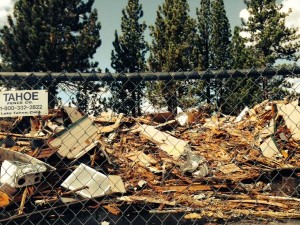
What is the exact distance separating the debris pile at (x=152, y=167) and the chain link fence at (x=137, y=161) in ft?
0.06

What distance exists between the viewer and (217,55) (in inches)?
1217

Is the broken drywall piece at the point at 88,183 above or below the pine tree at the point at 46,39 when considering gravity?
below

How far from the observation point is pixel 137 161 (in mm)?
6246

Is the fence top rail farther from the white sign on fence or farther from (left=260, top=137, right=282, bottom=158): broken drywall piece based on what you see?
(left=260, top=137, right=282, bottom=158): broken drywall piece

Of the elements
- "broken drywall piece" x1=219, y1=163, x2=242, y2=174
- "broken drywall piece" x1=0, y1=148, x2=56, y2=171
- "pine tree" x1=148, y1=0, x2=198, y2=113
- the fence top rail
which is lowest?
"broken drywall piece" x1=219, y1=163, x2=242, y2=174

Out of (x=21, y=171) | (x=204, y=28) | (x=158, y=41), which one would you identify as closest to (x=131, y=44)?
(x=158, y=41)

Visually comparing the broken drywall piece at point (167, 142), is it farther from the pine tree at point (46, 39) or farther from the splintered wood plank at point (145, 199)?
the pine tree at point (46, 39)

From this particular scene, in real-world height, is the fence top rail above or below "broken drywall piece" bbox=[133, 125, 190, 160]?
above

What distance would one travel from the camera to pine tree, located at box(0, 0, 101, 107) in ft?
67.2

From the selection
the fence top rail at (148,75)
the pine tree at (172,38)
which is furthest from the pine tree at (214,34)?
the fence top rail at (148,75)

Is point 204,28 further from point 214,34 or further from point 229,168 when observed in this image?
point 229,168

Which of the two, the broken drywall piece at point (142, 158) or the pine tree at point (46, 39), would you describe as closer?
the broken drywall piece at point (142, 158)

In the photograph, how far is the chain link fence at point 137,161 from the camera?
8.14 feet

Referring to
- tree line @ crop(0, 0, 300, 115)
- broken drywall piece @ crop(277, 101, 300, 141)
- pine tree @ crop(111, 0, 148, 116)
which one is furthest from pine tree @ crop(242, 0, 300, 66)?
broken drywall piece @ crop(277, 101, 300, 141)
